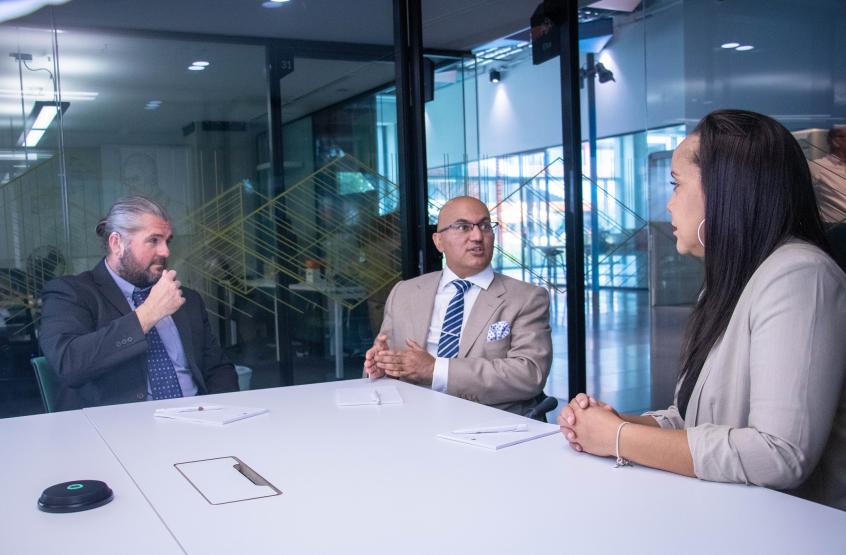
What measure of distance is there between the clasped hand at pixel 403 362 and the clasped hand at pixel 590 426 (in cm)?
126

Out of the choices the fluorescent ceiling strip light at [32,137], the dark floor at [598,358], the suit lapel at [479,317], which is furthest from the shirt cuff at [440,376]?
the fluorescent ceiling strip light at [32,137]

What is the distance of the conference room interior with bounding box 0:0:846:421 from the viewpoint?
4.30 metres

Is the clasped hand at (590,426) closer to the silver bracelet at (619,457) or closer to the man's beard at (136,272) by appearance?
Result: the silver bracelet at (619,457)

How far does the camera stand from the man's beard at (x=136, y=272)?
12.0ft

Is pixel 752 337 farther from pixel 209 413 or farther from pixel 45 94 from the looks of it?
pixel 45 94

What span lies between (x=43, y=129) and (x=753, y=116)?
3812 mm

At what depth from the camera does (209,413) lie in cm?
260

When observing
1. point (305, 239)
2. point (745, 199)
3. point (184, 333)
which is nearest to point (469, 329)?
point (184, 333)

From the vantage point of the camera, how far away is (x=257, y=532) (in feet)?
4.91

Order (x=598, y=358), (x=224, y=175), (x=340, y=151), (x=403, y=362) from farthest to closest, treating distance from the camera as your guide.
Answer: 1. (x=340, y=151)
2. (x=598, y=358)
3. (x=224, y=175)
4. (x=403, y=362)

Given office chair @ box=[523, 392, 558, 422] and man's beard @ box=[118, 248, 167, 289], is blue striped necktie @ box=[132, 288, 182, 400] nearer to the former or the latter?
man's beard @ box=[118, 248, 167, 289]

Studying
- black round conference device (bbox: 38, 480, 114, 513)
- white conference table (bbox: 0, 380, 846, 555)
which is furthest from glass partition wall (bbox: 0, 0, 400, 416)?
black round conference device (bbox: 38, 480, 114, 513)

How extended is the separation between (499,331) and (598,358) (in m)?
1.88

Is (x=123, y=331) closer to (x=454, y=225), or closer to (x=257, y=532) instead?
(x=454, y=225)
